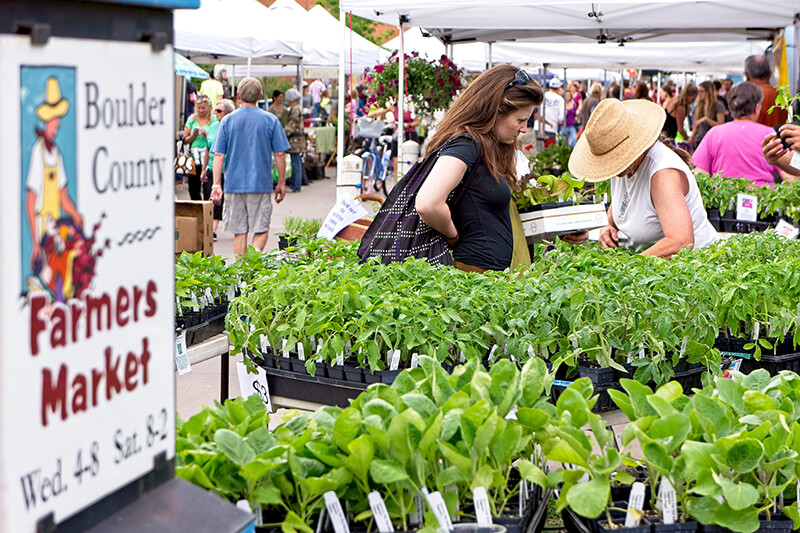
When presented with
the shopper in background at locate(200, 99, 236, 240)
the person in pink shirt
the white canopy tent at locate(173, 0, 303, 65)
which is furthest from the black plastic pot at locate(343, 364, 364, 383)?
the white canopy tent at locate(173, 0, 303, 65)

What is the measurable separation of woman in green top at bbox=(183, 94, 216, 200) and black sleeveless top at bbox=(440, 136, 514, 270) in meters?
6.98

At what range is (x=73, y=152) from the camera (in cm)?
104

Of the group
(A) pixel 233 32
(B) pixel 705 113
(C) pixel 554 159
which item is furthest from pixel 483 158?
(A) pixel 233 32

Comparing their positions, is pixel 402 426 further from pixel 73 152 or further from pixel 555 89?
pixel 555 89

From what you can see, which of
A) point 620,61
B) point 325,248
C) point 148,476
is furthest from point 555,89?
point 148,476

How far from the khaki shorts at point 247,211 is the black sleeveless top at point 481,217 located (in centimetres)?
471

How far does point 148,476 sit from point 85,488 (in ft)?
0.44

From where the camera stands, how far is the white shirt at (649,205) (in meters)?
3.87

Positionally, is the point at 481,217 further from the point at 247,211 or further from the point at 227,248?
the point at 227,248

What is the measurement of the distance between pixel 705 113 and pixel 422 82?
4.12 m

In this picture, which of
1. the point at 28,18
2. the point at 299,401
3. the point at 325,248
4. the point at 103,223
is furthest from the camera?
the point at 325,248

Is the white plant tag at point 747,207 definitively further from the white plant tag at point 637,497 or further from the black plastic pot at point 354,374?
the white plant tag at point 637,497

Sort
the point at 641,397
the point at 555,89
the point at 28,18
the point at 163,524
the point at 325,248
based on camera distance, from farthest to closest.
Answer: the point at 555,89
the point at 325,248
the point at 641,397
the point at 163,524
the point at 28,18

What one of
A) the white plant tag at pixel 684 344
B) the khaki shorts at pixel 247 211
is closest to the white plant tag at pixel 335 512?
the white plant tag at pixel 684 344
